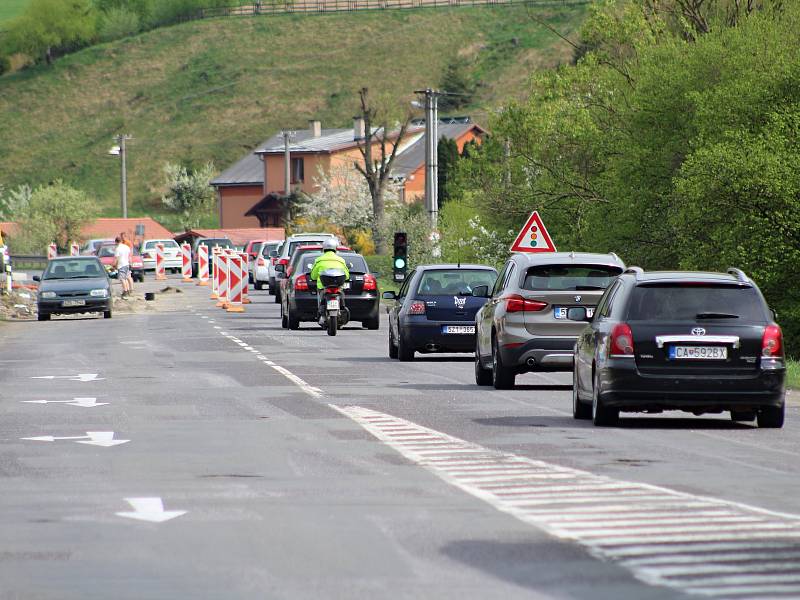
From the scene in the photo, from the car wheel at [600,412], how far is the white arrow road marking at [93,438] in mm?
4394

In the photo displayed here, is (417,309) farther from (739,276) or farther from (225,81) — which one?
(225,81)

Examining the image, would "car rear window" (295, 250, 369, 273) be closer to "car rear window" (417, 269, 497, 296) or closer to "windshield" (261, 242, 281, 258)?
"car rear window" (417, 269, 497, 296)

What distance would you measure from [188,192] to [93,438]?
138 meters

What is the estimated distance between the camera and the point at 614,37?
174 ft

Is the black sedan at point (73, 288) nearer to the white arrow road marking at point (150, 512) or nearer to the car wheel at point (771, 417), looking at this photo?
the car wheel at point (771, 417)

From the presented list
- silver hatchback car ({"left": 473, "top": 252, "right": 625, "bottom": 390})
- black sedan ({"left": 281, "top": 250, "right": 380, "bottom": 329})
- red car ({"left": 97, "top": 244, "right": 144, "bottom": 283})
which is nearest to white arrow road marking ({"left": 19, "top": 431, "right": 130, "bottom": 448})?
silver hatchback car ({"left": 473, "top": 252, "right": 625, "bottom": 390})

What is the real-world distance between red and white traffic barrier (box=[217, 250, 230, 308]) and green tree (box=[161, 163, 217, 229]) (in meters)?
97.1

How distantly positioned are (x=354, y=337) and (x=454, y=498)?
2565cm

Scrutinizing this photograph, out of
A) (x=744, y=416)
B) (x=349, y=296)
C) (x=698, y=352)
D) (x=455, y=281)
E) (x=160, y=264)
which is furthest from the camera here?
(x=160, y=264)

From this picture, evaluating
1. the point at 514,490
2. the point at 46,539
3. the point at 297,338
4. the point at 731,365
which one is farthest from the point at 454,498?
the point at 297,338

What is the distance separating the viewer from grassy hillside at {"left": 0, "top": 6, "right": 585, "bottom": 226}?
167250mm

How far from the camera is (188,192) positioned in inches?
6004

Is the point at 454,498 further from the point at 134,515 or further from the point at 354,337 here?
the point at 354,337

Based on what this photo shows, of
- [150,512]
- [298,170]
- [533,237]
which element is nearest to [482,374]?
[533,237]
